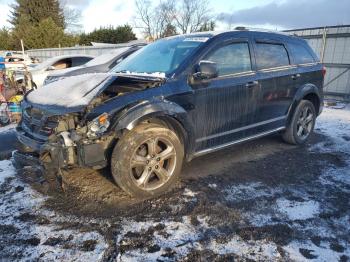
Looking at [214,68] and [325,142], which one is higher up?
[214,68]

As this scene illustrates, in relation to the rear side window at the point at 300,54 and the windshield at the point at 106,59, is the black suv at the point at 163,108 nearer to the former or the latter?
the rear side window at the point at 300,54

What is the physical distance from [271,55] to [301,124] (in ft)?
5.00

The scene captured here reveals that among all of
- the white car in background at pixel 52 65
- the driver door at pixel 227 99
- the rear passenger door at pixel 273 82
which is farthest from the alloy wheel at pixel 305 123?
the white car in background at pixel 52 65

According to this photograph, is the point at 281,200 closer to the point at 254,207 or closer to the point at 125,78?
the point at 254,207

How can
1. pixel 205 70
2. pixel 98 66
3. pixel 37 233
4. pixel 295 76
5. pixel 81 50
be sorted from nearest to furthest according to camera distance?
pixel 37 233 → pixel 205 70 → pixel 295 76 → pixel 98 66 → pixel 81 50

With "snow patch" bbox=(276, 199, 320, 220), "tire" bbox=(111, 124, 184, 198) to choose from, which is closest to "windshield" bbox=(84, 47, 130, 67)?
"tire" bbox=(111, 124, 184, 198)

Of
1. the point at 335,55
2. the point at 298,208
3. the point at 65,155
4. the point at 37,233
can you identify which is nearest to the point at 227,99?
the point at 298,208

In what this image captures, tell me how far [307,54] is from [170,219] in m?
4.04

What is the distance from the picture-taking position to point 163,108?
352 cm

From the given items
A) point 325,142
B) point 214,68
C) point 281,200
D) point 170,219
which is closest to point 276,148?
point 325,142

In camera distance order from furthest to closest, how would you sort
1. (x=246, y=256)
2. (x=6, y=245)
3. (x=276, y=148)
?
(x=276, y=148) → (x=6, y=245) → (x=246, y=256)

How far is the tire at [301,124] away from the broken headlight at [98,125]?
137 inches

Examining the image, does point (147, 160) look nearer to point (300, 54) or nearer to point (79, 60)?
point (300, 54)

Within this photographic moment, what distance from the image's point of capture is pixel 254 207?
11.1 feet
